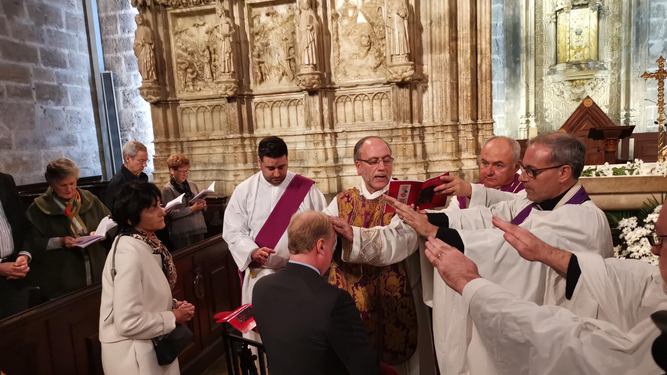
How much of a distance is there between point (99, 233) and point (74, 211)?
650 mm

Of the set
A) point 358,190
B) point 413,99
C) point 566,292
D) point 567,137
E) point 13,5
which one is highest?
point 13,5

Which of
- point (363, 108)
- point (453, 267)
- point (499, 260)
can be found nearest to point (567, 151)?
point (499, 260)

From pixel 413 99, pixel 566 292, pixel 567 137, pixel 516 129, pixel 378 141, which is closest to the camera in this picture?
pixel 566 292

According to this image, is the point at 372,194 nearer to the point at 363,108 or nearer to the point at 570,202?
the point at 570,202

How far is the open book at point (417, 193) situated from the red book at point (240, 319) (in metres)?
1.09

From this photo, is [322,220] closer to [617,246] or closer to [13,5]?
[617,246]

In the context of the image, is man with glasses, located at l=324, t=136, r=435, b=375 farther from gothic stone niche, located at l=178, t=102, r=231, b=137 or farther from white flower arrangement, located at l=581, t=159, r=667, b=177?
gothic stone niche, located at l=178, t=102, r=231, b=137

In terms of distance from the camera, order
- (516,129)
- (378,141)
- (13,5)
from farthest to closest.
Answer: (516,129)
(13,5)
(378,141)

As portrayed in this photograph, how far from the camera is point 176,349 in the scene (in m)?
2.25

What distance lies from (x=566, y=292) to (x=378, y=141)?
4.64ft

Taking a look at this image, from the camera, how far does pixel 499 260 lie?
90.0 inches

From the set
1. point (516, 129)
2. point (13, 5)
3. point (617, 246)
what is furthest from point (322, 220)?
point (516, 129)

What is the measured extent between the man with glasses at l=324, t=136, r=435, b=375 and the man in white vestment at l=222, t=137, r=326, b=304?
656mm

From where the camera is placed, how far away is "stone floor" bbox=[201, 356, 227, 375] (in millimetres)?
3758
